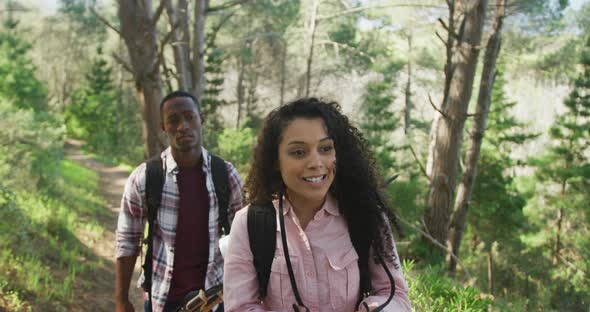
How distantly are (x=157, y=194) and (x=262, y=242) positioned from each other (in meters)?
1.09

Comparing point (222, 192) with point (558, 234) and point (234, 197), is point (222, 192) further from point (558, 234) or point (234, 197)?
point (558, 234)

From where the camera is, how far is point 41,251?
19.3ft

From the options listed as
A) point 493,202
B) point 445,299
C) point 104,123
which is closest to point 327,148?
point 445,299

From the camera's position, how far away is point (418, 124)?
26219 millimetres

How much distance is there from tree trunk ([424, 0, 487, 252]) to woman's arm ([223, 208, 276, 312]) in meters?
4.25

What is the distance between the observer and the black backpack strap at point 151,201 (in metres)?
2.19

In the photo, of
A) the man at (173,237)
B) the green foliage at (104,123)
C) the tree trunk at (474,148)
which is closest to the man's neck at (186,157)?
the man at (173,237)

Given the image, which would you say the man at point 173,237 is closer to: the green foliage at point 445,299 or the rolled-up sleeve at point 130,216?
the rolled-up sleeve at point 130,216

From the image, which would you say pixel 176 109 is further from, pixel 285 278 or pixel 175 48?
pixel 175 48

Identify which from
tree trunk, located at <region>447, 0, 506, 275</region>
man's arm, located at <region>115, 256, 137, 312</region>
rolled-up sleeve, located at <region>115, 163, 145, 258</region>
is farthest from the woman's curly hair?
tree trunk, located at <region>447, 0, 506, 275</region>

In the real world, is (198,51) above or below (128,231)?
above

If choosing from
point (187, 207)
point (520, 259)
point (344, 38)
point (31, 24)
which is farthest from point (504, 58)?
point (31, 24)

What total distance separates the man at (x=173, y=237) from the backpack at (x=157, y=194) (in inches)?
0.8

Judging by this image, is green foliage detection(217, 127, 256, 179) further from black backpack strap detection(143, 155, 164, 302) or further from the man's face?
black backpack strap detection(143, 155, 164, 302)
